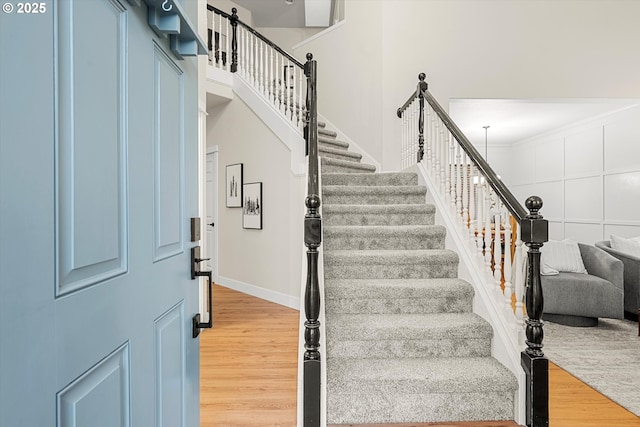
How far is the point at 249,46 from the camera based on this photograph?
5262mm

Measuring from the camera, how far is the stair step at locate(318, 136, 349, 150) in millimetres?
4911

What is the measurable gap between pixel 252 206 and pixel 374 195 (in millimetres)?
1810

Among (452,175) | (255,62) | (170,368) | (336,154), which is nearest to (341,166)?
(336,154)

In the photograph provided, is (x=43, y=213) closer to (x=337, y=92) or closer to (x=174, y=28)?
(x=174, y=28)

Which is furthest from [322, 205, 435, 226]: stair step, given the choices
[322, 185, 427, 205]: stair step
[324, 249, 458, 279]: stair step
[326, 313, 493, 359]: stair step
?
[326, 313, 493, 359]: stair step

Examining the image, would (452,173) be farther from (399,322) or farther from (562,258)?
(562,258)

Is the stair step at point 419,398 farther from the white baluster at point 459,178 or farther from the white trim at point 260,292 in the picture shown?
the white trim at point 260,292

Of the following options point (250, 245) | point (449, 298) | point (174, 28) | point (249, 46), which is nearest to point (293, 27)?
point (249, 46)

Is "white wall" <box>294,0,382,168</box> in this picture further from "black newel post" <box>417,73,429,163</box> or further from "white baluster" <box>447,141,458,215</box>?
"white baluster" <box>447,141,458,215</box>

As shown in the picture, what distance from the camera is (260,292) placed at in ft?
15.7

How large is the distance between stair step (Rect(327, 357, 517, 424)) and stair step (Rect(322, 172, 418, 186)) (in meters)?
2.22

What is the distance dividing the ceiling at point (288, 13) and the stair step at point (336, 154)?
298 centimetres

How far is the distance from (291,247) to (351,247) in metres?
1.40

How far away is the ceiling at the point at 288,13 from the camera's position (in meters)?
6.48
